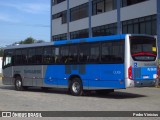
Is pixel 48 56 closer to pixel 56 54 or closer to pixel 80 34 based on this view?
pixel 56 54

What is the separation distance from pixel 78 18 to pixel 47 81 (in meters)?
28.8

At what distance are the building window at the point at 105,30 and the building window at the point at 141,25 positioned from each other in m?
1.79

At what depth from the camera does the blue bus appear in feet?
60.2

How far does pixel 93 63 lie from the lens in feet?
65.3

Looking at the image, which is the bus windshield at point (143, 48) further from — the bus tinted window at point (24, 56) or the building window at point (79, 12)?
the building window at point (79, 12)

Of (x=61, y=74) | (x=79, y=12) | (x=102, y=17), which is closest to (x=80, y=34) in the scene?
(x=79, y=12)

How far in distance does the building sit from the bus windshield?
1456 cm

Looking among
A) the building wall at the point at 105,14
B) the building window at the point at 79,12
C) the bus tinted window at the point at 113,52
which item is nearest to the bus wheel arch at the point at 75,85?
the bus tinted window at the point at 113,52

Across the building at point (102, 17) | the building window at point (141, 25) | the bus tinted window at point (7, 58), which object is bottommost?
the bus tinted window at point (7, 58)

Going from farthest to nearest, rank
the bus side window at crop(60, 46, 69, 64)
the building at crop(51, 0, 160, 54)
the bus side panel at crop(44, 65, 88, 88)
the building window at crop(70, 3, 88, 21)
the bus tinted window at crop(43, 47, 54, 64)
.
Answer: the building window at crop(70, 3, 88, 21), the building at crop(51, 0, 160, 54), the bus tinted window at crop(43, 47, 54, 64), the bus side window at crop(60, 46, 69, 64), the bus side panel at crop(44, 65, 88, 88)

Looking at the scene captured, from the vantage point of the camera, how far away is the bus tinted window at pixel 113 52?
60.3ft

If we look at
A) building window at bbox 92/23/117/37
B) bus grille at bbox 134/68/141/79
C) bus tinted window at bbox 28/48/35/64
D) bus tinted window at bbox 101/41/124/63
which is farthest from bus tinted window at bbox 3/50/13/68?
building window at bbox 92/23/117/37

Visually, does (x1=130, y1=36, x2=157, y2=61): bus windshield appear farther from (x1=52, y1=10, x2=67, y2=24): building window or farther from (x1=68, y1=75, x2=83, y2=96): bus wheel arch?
(x1=52, y1=10, x2=67, y2=24): building window

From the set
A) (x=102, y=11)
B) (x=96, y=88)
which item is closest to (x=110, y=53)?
(x=96, y=88)
